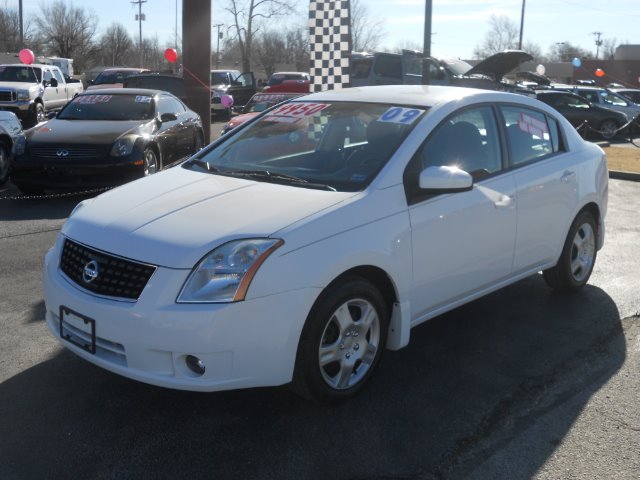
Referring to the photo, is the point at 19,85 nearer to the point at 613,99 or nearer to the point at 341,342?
the point at 613,99

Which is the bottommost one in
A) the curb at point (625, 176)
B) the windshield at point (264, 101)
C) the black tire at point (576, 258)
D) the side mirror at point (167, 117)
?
the curb at point (625, 176)

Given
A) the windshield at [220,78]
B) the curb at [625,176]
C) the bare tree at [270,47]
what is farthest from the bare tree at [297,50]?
the curb at [625,176]

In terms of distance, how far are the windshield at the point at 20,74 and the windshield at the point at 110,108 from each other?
12280 mm

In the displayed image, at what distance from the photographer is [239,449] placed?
317 centimetres

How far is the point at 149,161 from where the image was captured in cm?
953

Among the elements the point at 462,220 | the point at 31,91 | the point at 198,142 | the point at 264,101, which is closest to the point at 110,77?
the point at 31,91

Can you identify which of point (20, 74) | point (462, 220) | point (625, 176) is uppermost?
point (20, 74)

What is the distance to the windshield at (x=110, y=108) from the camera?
10047 millimetres

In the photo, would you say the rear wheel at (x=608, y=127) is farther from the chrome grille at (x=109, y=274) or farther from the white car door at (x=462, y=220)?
the chrome grille at (x=109, y=274)

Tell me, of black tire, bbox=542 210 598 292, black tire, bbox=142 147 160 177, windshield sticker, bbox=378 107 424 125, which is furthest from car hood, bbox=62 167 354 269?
black tire, bbox=142 147 160 177

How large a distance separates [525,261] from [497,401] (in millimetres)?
1378

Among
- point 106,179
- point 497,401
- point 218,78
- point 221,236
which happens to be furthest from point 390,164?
point 218,78

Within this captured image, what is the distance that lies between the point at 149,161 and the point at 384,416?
22.4ft

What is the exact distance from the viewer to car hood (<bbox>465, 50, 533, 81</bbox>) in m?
16.5
